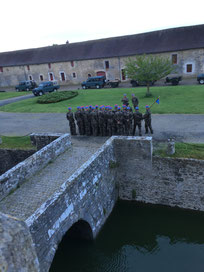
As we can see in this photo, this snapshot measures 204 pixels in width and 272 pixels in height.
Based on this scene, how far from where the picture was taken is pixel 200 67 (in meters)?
30.1

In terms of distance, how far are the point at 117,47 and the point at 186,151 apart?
92.7 feet

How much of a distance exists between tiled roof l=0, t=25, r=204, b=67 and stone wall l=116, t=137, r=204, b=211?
24.6 m

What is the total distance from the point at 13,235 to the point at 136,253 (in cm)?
724

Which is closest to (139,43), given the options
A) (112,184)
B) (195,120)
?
(195,120)

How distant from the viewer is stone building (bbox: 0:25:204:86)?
1195 inches

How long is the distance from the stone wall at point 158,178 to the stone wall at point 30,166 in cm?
267

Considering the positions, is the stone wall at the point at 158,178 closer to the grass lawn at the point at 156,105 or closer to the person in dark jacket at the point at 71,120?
the person in dark jacket at the point at 71,120

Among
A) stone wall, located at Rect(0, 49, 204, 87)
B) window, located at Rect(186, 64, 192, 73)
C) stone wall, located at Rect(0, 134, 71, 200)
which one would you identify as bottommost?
stone wall, located at Rect(0, 134, 71, 200)

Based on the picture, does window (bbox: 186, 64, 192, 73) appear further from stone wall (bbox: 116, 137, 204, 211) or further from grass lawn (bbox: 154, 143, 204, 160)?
stone wall (bbox: 116, 137, 204, 211)

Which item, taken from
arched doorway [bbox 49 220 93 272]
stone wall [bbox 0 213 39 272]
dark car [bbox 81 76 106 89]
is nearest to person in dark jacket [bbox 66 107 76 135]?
arched doorway [bbox 49 220 93 272]

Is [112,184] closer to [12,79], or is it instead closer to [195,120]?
[195,120]

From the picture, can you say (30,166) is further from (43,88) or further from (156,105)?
(43,88)

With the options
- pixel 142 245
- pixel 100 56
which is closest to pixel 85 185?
pixel 142 245

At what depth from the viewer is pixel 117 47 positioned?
113 feet
